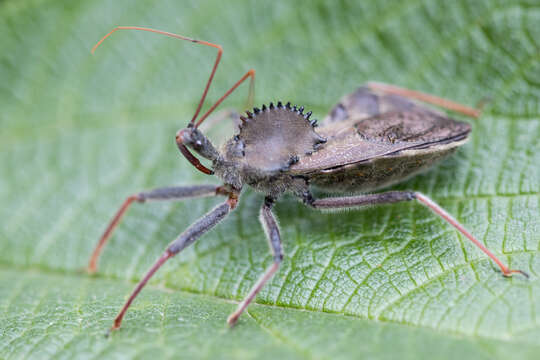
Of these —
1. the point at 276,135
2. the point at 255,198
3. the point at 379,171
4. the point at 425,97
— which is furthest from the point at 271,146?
the point at 425,97

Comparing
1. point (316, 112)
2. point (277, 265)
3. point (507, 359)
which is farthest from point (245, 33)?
point (507, 359)

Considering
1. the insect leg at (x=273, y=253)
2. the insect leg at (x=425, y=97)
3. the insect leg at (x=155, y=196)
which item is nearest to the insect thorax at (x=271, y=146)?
the insect leg at (x=273, y=253)

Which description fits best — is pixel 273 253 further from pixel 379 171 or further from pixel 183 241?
pixel 379 171

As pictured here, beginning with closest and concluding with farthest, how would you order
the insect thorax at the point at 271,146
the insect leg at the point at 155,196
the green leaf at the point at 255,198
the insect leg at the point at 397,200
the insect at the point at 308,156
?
the green leaf at the point at 255,198, the insect leg at the point at 397,200, the insect at the point at 308,156, the insect thorax at the point at 271,146, the insect leg at the point at 155,196

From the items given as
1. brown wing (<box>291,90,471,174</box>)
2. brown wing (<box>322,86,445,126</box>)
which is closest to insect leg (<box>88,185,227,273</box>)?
brown wing (<box>291,90,471,174</box>)

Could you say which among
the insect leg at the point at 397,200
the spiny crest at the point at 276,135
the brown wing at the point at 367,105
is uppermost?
the brown wing at the point at 367,105

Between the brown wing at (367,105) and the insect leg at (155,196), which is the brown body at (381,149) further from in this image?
the insect leg at (155,196)

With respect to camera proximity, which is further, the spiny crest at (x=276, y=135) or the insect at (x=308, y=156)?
the spiny crest at (x=276, y=135)
